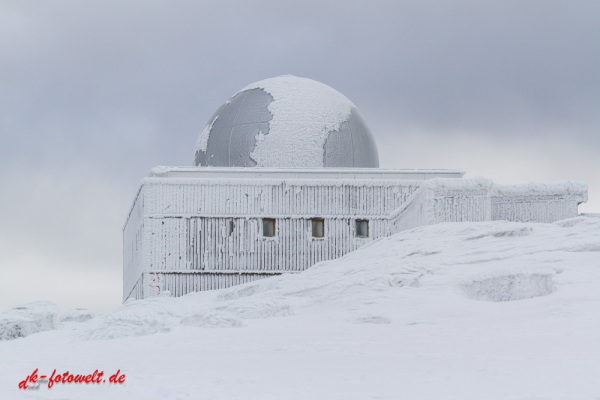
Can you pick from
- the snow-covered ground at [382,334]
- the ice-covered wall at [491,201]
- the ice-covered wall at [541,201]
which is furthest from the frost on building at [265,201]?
the snow-covered ground at [382,334]

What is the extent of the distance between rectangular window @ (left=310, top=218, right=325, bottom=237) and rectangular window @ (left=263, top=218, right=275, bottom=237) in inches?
52.0

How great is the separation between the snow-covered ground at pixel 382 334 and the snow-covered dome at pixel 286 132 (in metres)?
13.1

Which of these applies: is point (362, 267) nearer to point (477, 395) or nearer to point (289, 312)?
point (289, 312)

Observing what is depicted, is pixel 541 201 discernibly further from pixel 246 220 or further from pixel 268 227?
pixel 246 220

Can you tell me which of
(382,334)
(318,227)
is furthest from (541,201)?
(382,334)

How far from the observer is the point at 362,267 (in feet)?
66.7

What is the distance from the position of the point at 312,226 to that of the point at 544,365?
2224cm

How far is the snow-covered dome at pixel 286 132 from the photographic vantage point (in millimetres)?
34531

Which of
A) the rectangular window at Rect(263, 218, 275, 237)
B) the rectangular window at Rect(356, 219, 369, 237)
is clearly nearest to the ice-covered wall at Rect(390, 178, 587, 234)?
Result: the rectangular window at Rect(356, 219, 369, 237)

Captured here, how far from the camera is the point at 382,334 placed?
14.3m

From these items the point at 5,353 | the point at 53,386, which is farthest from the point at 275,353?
the point at 5,353

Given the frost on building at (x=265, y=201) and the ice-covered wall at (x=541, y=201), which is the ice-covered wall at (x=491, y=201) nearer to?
the ice-covered wall at (x=541, y=201)

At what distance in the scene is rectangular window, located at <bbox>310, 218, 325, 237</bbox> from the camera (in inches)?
1330

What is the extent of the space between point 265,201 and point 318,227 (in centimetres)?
200
